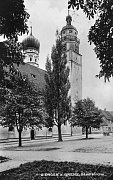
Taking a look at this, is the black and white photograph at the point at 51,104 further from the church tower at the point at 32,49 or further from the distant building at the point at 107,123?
the distant building at the point at 107,123

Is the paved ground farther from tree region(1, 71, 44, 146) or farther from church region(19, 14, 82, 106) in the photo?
church region(19, 14, 82, 106)

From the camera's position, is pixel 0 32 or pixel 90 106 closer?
pixel 0 32

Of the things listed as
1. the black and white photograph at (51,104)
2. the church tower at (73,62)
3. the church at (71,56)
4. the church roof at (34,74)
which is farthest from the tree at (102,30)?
the church tower at (73,62)

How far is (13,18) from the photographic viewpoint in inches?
247

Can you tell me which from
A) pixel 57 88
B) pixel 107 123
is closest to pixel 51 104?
pixel 57 88

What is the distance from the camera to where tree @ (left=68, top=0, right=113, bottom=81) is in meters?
6.18

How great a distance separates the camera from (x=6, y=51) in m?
7.24

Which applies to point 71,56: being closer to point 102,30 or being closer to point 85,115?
point 85,115

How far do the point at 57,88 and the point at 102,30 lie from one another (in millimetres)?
23905

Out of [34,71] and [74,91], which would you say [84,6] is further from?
[74,91]

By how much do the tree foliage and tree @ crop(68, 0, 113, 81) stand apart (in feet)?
4.12

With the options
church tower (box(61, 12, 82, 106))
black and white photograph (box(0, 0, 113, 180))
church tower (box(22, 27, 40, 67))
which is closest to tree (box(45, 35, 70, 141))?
black and white photograph (box(0, 0, 113, 180))

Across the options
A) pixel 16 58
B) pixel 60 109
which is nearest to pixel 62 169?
pixel 16 58

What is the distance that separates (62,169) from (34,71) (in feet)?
151
